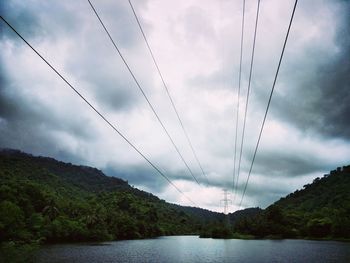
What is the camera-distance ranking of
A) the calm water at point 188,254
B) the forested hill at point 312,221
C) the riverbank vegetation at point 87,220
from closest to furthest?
the calm water at point 188,254, the riverbank vegetation at point 87,220, the forested hill at point 312,221

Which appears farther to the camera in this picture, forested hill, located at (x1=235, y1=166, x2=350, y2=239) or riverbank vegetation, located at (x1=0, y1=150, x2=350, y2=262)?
forested hill, located at (x1=235, y1=166, x2=350, y2=239)

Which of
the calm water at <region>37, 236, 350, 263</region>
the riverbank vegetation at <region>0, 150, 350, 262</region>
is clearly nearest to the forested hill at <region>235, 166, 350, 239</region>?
the riverbank vegetation at <region>0, 150, 350, 262</region>

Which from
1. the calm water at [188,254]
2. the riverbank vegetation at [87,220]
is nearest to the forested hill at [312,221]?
the riverbank vegetation at [87,220]

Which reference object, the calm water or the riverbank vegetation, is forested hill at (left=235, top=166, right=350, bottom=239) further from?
the calm water

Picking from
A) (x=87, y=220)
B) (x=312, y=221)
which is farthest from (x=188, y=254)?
(x=312, y=221)

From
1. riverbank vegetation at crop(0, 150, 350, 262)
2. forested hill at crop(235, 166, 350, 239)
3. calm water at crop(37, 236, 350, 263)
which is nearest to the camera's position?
calm water at crop(37, 236, 350, 263)

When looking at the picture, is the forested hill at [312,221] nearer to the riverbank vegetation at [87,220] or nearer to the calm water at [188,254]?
the riverbank vegetation at [87,220]

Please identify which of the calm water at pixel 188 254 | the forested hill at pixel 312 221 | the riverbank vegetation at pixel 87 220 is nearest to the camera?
the calm water at pixel 188 254

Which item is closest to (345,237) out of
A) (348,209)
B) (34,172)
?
(348,209)

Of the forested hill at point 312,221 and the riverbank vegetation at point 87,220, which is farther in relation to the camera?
the forested hill at point 312,221

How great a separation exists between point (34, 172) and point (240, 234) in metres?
111

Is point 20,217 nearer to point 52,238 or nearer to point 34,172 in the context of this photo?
point 52,238

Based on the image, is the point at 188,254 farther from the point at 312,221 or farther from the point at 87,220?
the point at 312,221

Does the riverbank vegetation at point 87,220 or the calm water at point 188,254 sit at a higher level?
the riverbank vegetation at point 87,220
